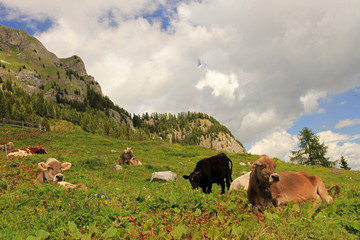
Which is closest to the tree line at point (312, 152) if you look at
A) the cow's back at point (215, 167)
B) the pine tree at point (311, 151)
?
the pine tree at point (311, 151)

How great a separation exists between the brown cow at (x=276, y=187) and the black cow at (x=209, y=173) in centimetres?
350

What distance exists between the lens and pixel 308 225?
4.79 metres

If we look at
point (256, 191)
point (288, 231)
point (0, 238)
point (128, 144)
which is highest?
point (128, 144)

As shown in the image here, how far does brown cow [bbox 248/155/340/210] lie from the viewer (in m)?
5.96

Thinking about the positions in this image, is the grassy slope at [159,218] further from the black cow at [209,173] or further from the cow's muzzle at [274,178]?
the black cow at [209,173]

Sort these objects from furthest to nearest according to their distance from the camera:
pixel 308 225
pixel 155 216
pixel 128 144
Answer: pixel 128 144 < pixel 155 216 < pixel 308 225

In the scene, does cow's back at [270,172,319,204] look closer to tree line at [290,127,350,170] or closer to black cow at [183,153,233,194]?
black cow at [183,153,233,194]

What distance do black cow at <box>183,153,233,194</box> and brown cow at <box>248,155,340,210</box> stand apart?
3500mm

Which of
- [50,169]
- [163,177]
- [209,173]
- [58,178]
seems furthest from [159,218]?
[163,177]

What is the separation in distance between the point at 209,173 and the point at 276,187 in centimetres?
405

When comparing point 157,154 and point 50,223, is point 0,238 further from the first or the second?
point 157,154

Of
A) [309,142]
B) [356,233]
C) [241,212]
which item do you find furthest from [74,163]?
[309,142]

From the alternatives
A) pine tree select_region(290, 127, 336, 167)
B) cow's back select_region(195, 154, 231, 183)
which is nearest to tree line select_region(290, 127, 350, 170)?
pine tree select_region(290, 127, 336, 167)

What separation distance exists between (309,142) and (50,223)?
57.4 metres
